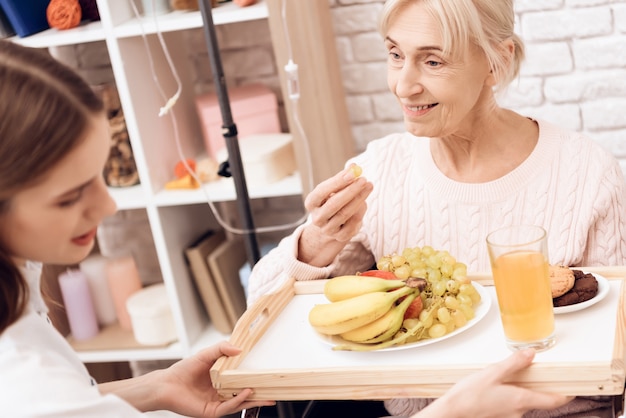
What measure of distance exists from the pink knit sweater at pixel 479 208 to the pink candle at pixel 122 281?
1.03 m

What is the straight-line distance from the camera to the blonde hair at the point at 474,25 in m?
Answer: 1.70

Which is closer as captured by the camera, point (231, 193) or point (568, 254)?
point (568, 254)

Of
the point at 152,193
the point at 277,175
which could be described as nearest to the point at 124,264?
the point at 152,193

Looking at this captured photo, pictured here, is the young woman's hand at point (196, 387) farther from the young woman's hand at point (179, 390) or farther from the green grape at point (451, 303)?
the green grape at point (451, 303)

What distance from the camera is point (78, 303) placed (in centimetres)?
279

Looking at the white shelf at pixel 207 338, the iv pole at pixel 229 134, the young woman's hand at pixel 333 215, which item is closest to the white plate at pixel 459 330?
the young woman's hand at pixel 333 215

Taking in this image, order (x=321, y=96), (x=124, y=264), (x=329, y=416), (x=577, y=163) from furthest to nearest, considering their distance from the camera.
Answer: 1. (x=124, y=264)
2. (x=321, y=96)
3. (x=329, y=416)
4. (x=577, y=163)

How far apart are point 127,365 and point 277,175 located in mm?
1043

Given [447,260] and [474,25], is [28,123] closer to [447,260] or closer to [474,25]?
[447,260]

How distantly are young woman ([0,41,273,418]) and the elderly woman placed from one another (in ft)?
2.04

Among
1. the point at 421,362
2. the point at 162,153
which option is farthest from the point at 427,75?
the point at 162,153

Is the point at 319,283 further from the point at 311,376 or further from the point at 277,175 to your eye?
the point at 277,175

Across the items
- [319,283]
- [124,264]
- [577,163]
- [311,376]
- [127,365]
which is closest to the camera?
[311,376]

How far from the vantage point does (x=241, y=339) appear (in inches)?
58.0
